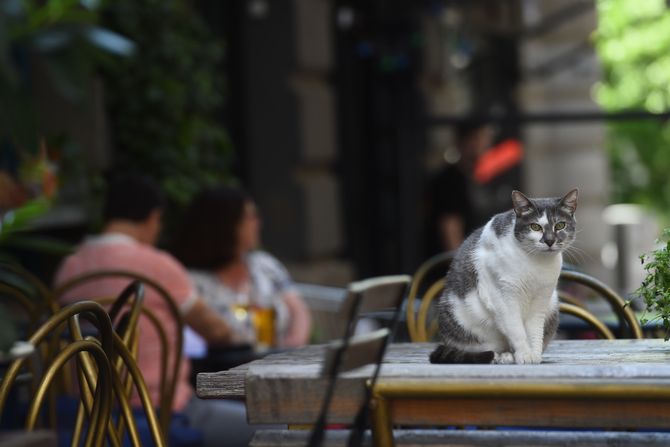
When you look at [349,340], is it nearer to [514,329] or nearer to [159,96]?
[514,329]

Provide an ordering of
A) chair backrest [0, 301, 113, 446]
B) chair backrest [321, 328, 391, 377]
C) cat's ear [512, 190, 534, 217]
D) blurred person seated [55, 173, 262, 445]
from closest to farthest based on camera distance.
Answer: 1. chair backrest [321, 328, 391, 377]
2. chair backrest [0, 301, 113, 446]
3. cat's ear [512, 190, 534, 217]
4. blurred person seated [55, 173, 262, 445]

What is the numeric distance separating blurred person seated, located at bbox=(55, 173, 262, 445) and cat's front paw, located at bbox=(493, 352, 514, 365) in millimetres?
2088

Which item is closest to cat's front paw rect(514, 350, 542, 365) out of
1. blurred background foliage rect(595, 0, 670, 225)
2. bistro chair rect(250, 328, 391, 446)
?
bistro chair rect(250, 328, 391, 446)

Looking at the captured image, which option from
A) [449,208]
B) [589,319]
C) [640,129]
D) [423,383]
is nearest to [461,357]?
[423,383]

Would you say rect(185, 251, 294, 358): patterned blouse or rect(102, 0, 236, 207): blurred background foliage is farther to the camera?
rect(102, 0, 236, 207): blurred background foliage

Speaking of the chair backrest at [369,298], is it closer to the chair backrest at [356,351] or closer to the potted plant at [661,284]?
the chair backrest at [356,351]

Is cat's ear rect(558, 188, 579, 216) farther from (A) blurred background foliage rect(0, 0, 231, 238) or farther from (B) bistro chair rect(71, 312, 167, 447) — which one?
(A) blurred background foliage rect(0, 0, 231, 238)

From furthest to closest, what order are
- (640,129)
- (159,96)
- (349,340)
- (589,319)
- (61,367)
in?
1. (640,129)
2. (159,96)
3. (589,319)
4. (61,367)
5. (349,340)

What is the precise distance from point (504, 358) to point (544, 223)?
25cm

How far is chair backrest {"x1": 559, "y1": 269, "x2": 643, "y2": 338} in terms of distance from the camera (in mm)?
3549

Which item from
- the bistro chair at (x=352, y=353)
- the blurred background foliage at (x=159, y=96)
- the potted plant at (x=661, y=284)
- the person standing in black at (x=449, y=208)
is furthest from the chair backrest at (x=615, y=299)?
the person standing in black at (x=449, y=208)

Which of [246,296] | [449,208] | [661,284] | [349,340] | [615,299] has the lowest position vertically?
[449,208]

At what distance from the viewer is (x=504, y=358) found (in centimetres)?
261

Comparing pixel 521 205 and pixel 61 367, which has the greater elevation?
pixel 521 205
